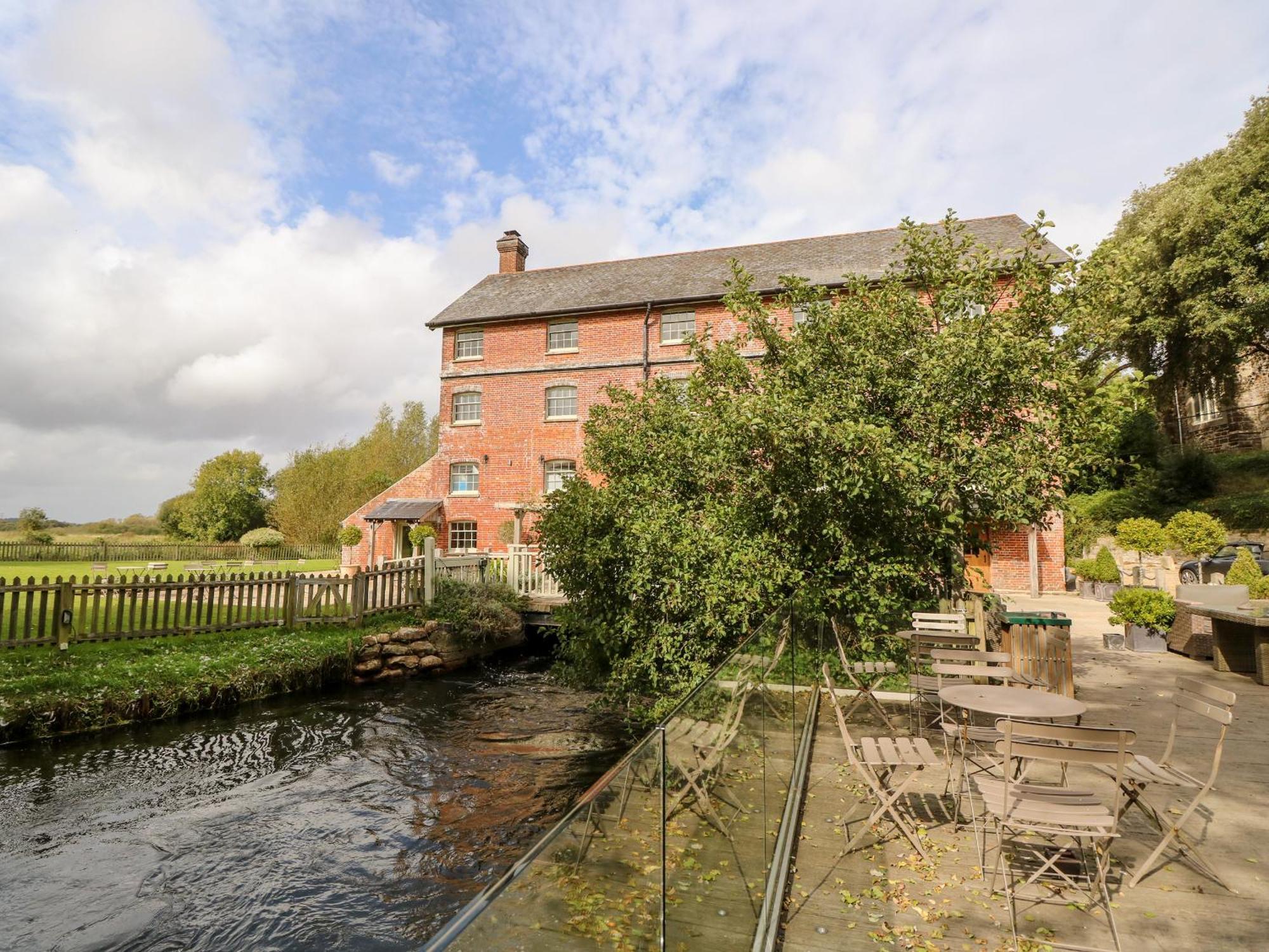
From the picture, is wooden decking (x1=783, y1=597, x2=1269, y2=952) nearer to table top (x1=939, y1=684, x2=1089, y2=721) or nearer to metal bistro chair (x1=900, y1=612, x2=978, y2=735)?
table top (x1=939, y1=684, x2=1089, y2=721)

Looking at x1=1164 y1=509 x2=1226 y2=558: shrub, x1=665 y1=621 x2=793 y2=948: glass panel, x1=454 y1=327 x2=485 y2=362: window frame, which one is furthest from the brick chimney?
x1=665 y1=621 x2=793 y2=948: glass panel

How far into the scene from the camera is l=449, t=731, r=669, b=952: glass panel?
4.71ft

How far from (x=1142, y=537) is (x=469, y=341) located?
20.2 m

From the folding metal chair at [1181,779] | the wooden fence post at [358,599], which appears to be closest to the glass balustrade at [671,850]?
the folding metal chair at [1181,779]

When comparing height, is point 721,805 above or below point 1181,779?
above

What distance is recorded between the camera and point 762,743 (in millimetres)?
3709

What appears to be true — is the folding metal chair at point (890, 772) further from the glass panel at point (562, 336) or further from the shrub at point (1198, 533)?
the glass panel at point (562, 336)

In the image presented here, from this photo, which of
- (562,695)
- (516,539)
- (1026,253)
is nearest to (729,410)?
(1026,253)

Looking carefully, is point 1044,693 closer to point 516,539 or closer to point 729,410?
point 729,410

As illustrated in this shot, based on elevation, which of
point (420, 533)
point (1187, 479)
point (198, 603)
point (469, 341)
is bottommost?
point (198, 603)

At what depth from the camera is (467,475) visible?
23406 millimetres

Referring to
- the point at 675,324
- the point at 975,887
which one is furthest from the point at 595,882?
the point at 675,324

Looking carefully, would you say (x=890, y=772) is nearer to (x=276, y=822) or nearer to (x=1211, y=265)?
(x=276, y=822)

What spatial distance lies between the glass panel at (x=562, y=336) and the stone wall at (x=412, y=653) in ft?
37.3
